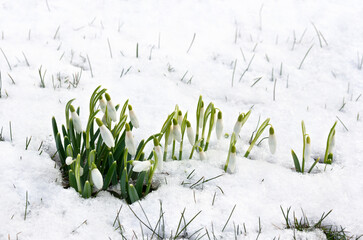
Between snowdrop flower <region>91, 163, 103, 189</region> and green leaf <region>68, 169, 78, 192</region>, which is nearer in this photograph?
snowdrop flower <region>91, 163, 103, 189</region>

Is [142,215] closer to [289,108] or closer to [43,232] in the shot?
[43,232]

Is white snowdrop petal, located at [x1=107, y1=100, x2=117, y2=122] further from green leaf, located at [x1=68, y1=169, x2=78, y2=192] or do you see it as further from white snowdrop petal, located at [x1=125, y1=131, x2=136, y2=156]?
green leaf, located at [x1=68, y1=169, x2=78, y2=192]

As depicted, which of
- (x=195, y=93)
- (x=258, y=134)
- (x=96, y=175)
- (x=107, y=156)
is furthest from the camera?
(x=195, y=93)

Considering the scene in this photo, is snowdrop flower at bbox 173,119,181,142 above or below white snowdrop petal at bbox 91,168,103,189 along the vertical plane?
above

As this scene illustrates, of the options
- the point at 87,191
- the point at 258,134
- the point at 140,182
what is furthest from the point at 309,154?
the point at 87,191

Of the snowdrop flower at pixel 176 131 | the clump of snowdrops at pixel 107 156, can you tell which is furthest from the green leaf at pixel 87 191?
the snowdrop flower at pixel 176 131

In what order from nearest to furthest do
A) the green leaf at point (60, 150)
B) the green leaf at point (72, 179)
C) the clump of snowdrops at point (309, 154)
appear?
the green leaf at point (72, 179), the green leaf at point (60, 150), the clump of snowdrops at point (309, 154)

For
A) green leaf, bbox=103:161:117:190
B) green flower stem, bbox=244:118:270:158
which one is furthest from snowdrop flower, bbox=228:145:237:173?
green leaf, bbox=103:161:117:190

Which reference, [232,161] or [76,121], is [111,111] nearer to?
[76,121]

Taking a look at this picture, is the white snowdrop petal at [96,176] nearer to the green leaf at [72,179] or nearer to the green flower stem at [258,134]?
the green leaf at [72,179]
